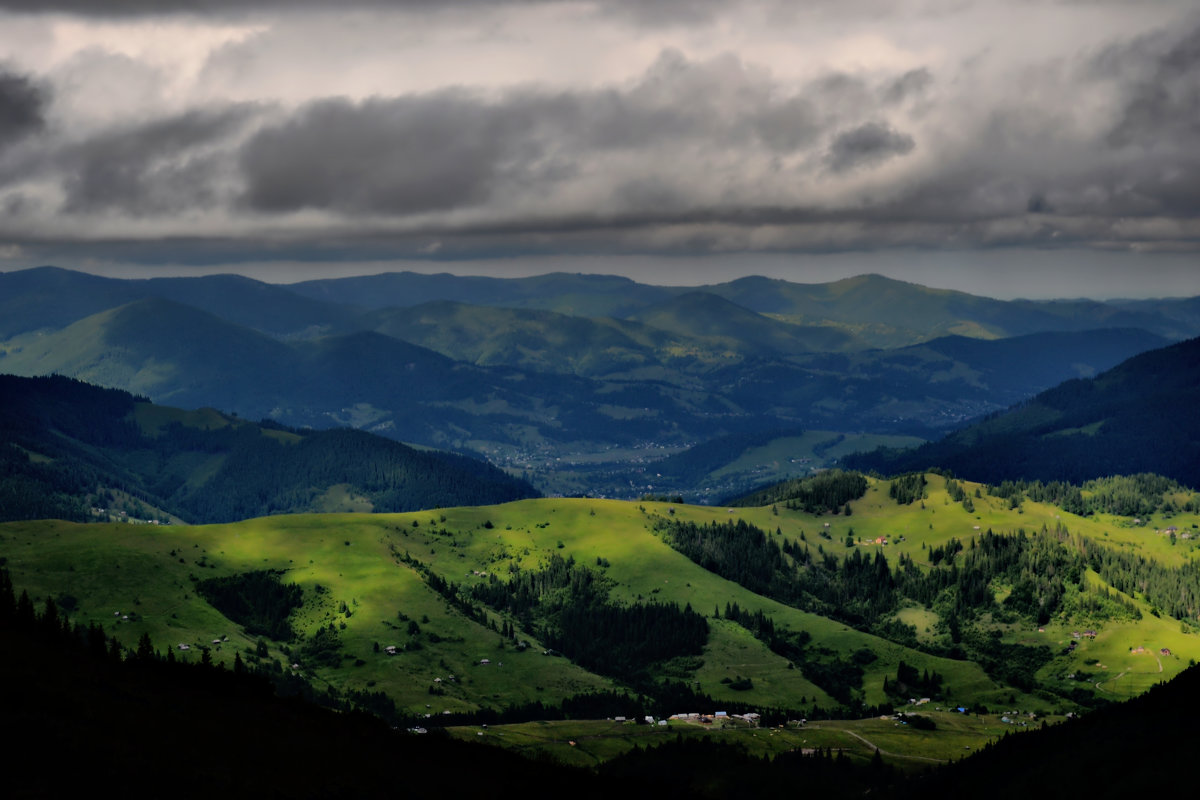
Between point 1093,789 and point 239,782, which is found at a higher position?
point 239,782

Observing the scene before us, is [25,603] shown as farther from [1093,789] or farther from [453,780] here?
[1093,789]

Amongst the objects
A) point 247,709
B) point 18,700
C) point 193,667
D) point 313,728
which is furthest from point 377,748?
point 18,700

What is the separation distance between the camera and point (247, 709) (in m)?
168

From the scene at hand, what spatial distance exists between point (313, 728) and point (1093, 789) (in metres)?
135

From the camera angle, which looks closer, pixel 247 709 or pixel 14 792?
pixel 14 792

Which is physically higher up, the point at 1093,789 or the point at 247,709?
the point at 247,709

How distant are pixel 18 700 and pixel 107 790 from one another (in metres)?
23.5

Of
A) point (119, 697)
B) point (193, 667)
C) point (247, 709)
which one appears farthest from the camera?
point (193, 667)

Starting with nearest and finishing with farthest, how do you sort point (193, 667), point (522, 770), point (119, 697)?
point (119, 697), point (193, 667), point (522, 770)

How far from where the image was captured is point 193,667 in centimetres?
18288

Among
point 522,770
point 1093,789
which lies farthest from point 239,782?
point 1093,789

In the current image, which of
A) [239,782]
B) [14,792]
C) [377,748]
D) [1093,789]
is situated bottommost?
[1093,789]

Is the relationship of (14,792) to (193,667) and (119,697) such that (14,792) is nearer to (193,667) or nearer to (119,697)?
(119,697)

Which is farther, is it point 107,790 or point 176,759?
point 176,759
